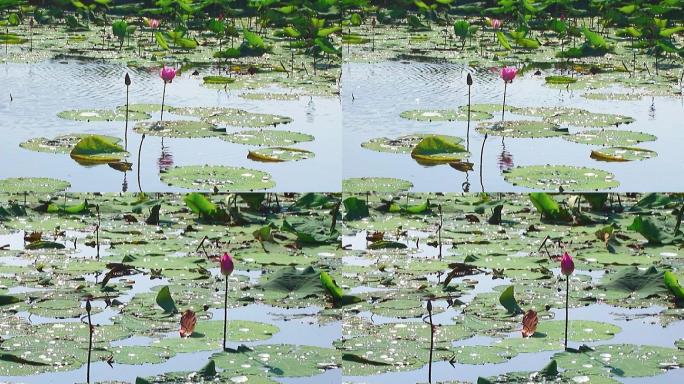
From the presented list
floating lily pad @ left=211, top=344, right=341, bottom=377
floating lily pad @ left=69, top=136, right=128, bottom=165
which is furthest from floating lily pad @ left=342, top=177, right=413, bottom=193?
floating lily pad @ left=211, top=344, right=341, bottom=377

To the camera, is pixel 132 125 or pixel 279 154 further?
pixel 132 125

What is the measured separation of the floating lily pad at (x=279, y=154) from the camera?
7211 mm

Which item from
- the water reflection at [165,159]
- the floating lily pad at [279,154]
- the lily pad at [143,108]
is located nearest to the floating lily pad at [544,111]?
the floating lily pad at [279,154]

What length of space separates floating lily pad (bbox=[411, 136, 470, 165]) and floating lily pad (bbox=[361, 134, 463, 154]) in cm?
12

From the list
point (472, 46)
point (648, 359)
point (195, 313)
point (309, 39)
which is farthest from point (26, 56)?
point (648, 359)

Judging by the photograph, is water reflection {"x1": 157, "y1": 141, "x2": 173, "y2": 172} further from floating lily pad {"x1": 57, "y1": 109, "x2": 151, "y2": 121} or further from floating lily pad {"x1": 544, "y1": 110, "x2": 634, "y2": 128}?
floating lily pad {"x1": 544, "y1": 110, "x2": 634, "y2": 128}

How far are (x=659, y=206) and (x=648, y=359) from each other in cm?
235

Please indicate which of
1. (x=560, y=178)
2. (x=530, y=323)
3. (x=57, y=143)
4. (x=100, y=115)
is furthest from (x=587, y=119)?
(x=530, y=323)

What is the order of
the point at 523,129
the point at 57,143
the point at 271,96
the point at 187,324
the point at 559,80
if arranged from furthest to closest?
the point at 559,80 < the point at 271,96 < the point at 523,129 < the point at 57,143 < the point at 187,324

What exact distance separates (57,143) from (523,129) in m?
2.53

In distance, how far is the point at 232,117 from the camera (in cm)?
841

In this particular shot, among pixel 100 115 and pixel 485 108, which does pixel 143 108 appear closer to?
pixel 100 115

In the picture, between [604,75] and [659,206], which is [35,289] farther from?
[604,75]

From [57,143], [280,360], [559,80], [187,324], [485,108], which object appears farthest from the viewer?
[559,80]
